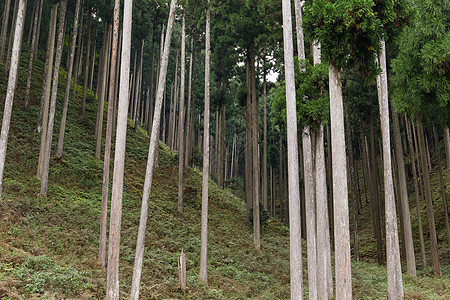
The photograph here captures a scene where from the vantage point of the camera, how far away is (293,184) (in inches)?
315

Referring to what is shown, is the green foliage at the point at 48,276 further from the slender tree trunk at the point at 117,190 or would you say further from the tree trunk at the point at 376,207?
the tree trunk at the point at 376,207

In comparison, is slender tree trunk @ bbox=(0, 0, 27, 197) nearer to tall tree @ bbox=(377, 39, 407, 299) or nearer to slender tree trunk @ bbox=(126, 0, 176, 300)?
slender tree trunk @ bbox=(126, 0, 176, 300)

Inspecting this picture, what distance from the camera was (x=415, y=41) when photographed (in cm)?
1173

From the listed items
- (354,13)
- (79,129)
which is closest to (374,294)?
(354,13)

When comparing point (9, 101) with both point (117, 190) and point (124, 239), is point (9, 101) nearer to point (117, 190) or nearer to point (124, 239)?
point (117, 190)

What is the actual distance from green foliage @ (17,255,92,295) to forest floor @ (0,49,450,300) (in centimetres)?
3

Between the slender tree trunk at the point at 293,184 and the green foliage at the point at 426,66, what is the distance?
16.0ft

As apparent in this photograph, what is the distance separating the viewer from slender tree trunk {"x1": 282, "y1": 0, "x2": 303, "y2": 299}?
24.8 feet

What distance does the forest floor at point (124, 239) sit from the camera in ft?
30.2

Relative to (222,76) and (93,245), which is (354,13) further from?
(222,76)

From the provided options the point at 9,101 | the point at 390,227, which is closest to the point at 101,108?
the point at 9,101

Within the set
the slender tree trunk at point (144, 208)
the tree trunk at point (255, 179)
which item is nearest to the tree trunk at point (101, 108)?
the tree trunk at point (255, 179)

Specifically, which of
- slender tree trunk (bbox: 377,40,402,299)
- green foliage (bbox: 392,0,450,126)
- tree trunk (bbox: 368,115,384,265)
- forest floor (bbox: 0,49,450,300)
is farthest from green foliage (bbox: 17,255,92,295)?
tree trunk (bbox: 368,115,384,265)

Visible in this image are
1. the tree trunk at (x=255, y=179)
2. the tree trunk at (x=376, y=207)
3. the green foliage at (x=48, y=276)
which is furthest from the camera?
the tree trunk at (x=376, y=207)
